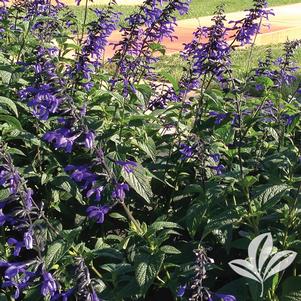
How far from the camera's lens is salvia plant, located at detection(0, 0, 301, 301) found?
7.76 ft

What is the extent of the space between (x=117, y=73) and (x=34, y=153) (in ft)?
2.47

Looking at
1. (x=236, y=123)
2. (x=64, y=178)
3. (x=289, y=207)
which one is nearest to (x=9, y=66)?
(x=64, y=178)

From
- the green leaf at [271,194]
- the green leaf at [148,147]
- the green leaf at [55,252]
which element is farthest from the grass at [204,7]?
the green leaf at [55,252]

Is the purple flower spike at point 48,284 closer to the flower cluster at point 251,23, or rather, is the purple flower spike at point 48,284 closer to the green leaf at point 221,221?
the green leaf at point 221,221

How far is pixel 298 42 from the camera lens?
381cm

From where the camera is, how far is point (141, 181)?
106 inches

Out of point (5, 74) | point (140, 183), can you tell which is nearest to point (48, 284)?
point (140, 183)

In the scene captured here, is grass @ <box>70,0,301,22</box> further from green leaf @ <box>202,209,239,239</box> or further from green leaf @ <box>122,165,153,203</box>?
green leaf @ <box>202,209,239,239</box>

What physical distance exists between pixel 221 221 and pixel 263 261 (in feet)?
0.76

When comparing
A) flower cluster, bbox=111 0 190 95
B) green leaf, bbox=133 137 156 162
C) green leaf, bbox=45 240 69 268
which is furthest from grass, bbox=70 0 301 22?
green leaf, bbox=45 240 69 268

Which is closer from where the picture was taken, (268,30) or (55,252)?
(55,252)

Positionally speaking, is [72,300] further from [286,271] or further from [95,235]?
[286,271]

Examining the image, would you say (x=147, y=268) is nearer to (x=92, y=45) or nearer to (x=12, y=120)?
(x=12, y=120)

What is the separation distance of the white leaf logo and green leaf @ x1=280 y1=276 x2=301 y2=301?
7cm
